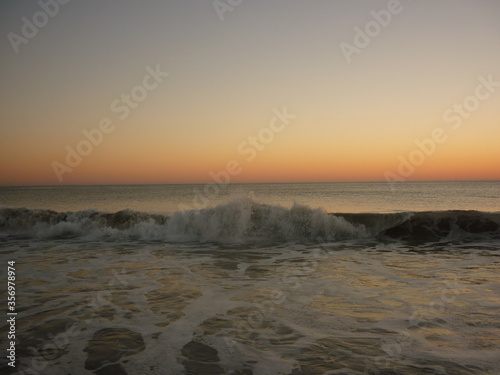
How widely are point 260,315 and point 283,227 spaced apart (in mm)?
10036

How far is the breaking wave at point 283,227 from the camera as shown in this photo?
15.0 meters

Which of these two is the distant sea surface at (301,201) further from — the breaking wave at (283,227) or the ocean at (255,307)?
the ocean at (255,307)

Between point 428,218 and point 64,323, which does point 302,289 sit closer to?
point 64,323

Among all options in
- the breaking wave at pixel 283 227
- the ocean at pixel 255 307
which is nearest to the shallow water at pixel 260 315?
the ocean at pixel 255 307

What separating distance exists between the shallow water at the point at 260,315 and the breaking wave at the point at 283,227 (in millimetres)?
4651

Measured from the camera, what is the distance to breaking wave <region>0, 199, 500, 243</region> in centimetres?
1505

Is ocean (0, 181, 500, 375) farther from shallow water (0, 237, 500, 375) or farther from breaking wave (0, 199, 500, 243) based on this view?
breaking wave (0, 199, 500, 243)

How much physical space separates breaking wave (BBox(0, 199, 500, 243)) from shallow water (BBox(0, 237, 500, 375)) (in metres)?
4.65

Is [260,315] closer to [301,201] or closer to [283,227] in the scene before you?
[283,227]

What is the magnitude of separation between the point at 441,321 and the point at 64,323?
18.1ft

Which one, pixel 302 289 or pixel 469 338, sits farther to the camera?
pixel 302 289

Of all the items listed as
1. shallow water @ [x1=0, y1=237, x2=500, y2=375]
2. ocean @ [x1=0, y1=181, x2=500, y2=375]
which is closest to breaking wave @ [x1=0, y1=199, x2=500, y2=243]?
ocean @ [x1=0, y1=181, x2=500, y2=375]

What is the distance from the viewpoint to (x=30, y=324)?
521 centimetres

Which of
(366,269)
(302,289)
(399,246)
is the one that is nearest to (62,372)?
(302,289)
